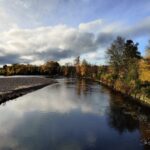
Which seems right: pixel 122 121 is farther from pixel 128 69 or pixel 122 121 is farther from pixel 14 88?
pixel 14 88

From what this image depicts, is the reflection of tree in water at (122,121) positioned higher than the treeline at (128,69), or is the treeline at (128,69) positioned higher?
the treeline at (128,69)

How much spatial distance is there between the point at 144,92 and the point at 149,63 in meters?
6.26

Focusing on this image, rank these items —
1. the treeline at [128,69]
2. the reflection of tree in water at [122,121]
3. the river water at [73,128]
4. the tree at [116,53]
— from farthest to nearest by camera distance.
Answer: the tree at [116,53] → the treeline at [128,69] → the reflection of tree in water at [122,121] → the river water at [73,128]

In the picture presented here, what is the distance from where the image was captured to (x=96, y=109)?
127 ft

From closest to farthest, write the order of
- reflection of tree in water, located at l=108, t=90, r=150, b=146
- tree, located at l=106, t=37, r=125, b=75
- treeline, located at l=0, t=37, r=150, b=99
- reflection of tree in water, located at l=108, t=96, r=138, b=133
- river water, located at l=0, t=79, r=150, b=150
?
river water, located at l=0, t=79, r=150, b=150 → reflection of tree in water, located at l=108, t=90, r=150, b=146 → reflection of tree in water, located at l=108, t=96, r=138, b=133 → treeline, located at l=0, t=37, r=150, b=99 → tree, located at l=106, t=37, r=125, b=75

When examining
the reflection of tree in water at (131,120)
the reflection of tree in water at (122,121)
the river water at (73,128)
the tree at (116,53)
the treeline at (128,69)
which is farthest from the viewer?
the tree at (116,53)

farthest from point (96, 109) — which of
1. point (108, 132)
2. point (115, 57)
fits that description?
point (115, 57)

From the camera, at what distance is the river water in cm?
2149

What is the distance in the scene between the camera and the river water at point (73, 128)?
2149cm

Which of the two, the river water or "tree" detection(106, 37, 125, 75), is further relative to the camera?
"tree" detection(106, 37, 125, 75)

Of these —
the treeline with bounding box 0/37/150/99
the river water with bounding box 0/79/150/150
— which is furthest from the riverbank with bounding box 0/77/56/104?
the treeline with bounding box 0/37/150/99

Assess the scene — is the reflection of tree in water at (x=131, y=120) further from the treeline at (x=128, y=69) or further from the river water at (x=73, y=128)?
the treeline at (x=128, y=69)

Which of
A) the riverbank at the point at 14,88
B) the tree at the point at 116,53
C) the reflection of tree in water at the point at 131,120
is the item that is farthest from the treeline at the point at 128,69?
the riverbank at the point at 14,88

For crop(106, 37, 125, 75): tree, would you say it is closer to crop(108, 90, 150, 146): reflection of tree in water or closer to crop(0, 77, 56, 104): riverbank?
crop(0, 77, 56, 104): riverbank
